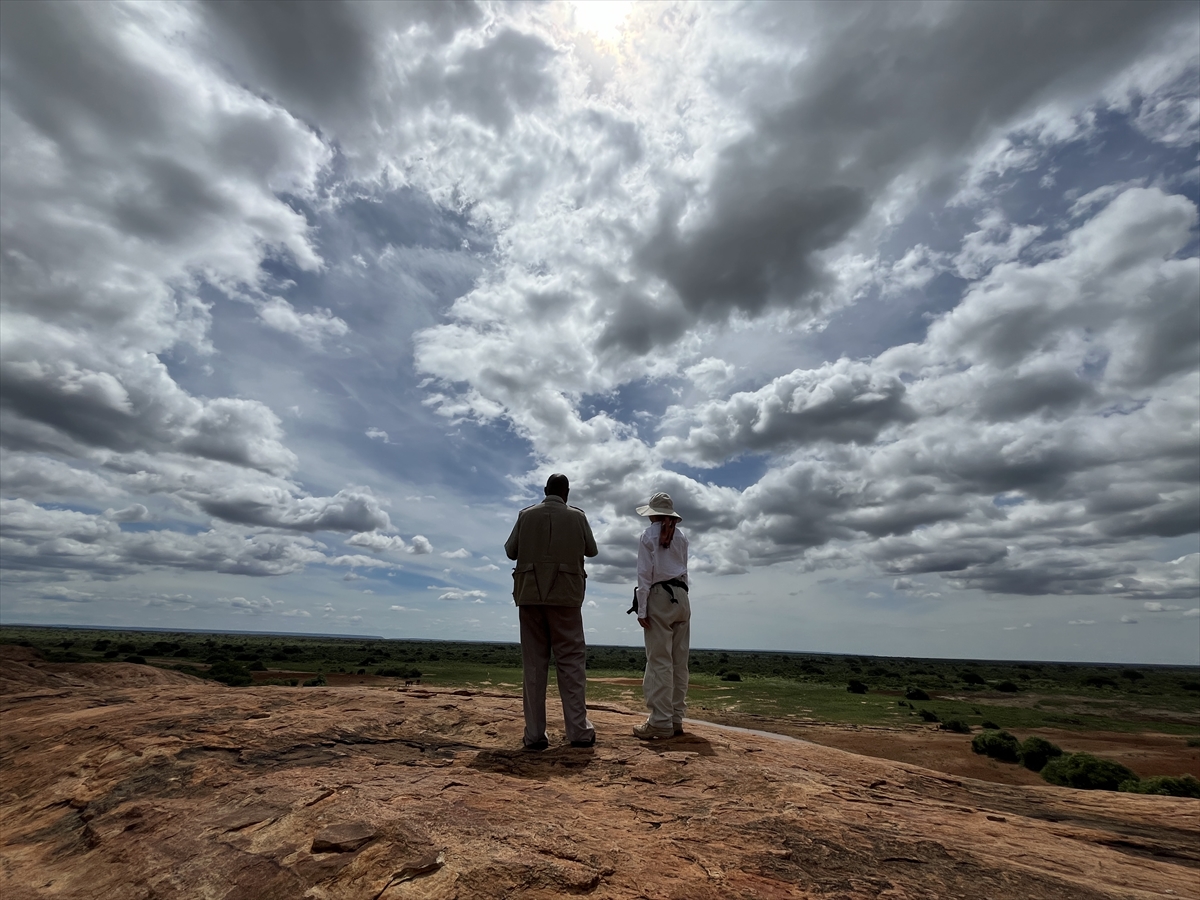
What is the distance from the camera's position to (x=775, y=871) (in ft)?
10.5

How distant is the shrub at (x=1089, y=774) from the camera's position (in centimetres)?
1055

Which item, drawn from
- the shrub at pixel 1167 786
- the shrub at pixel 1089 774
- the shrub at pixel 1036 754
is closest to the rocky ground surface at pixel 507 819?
the shrub at pixel 1167 786

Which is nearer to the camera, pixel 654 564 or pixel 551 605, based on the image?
pixel 551 605

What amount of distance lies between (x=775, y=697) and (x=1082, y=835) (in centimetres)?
2167

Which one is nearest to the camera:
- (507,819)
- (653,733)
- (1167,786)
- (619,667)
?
(507,819)

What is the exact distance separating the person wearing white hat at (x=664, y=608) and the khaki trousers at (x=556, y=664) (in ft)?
3.43

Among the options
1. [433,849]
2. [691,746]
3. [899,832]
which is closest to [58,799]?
[433,849]

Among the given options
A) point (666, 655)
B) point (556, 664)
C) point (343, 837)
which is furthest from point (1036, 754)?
point (343, 837)

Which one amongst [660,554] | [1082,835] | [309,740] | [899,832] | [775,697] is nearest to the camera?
[899,832]

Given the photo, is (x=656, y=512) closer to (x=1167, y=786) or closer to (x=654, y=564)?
(x=654, y=564)

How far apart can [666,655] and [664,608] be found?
1.74 ft

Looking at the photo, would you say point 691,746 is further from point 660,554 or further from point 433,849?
point 433,849

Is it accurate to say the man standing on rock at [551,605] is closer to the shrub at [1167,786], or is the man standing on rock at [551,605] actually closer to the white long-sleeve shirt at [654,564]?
the white long-sleeve shirt at [654,564]

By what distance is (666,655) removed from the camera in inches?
272
